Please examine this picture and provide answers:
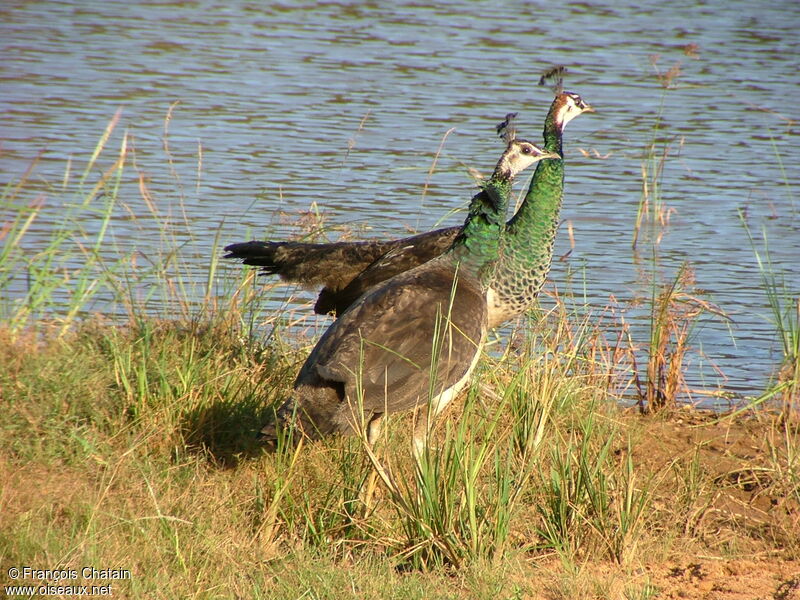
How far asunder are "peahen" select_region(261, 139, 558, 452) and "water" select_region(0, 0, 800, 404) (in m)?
1.85

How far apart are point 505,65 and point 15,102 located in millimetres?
6092

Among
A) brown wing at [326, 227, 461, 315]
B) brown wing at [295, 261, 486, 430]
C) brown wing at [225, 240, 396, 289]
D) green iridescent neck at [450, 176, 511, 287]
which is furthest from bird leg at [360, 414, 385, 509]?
brown wing at [225, 240, 396, 289]

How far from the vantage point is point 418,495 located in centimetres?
450

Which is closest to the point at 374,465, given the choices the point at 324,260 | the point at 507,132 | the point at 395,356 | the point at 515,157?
the point at 395,356

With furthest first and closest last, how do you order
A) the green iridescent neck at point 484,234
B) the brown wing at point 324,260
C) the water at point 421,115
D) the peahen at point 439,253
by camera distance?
the water at point 421,115
the brown wing at point 324,260
the peahen at point 439,253
the green iridescent neck at point 484,234

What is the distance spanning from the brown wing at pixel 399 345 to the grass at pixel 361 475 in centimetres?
20

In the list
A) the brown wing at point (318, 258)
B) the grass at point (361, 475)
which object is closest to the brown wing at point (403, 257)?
the brown wing at point (318, 258)

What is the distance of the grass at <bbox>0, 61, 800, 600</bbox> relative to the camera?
14.0 feet

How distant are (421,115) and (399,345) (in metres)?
8.16

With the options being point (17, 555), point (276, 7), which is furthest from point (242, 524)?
point (276, 7)

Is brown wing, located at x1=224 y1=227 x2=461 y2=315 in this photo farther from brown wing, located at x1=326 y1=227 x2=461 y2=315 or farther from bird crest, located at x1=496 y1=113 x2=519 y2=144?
bird crest, located at x1=496 y1=113 x2=519 y2=144

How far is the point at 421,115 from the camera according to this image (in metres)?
12.9

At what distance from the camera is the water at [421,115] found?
29.5 feet

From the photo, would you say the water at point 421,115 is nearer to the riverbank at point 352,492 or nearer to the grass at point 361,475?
the grass at point 361,475
